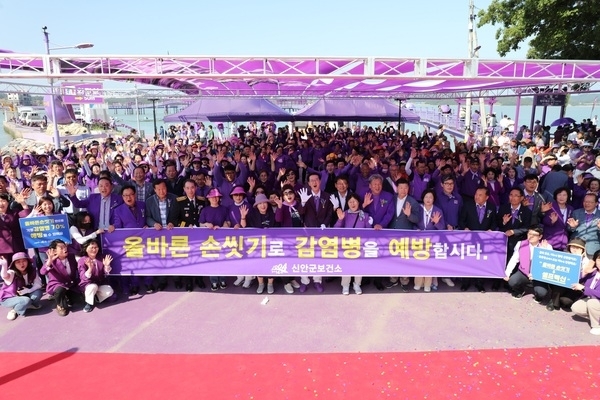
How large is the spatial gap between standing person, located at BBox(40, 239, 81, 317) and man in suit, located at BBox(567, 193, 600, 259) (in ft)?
21.4

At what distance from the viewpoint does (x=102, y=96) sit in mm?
16141

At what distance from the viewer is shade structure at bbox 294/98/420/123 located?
1786cm

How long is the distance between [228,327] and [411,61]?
17.0 feet

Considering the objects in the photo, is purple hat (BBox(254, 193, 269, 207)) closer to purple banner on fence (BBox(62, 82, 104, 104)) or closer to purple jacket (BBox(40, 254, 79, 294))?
purple jacket (BBox(40, 254, 79, 294))

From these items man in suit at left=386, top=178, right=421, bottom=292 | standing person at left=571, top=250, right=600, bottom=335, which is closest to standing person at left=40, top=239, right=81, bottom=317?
man in suit at left=386, top=178, right=421, bottom=292

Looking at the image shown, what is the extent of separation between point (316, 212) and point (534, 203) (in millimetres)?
2972

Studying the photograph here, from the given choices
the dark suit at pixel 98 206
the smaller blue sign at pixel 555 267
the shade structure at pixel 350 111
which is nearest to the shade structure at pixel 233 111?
the shade structure at pixel 350 111

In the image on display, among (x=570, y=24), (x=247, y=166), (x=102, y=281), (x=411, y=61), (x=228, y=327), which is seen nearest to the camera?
(x=228, y=327)

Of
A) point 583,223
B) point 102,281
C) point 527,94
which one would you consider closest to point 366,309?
point 583,223

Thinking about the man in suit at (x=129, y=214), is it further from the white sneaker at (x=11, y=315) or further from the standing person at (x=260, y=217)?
the standing person at (x=260, y=217)

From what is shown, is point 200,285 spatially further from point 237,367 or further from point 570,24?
point 570,24

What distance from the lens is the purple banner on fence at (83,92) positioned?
14.5 m

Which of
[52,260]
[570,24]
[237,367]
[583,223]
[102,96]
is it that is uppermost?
[570,24]

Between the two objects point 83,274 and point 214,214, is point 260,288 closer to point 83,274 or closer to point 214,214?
point 214,214
